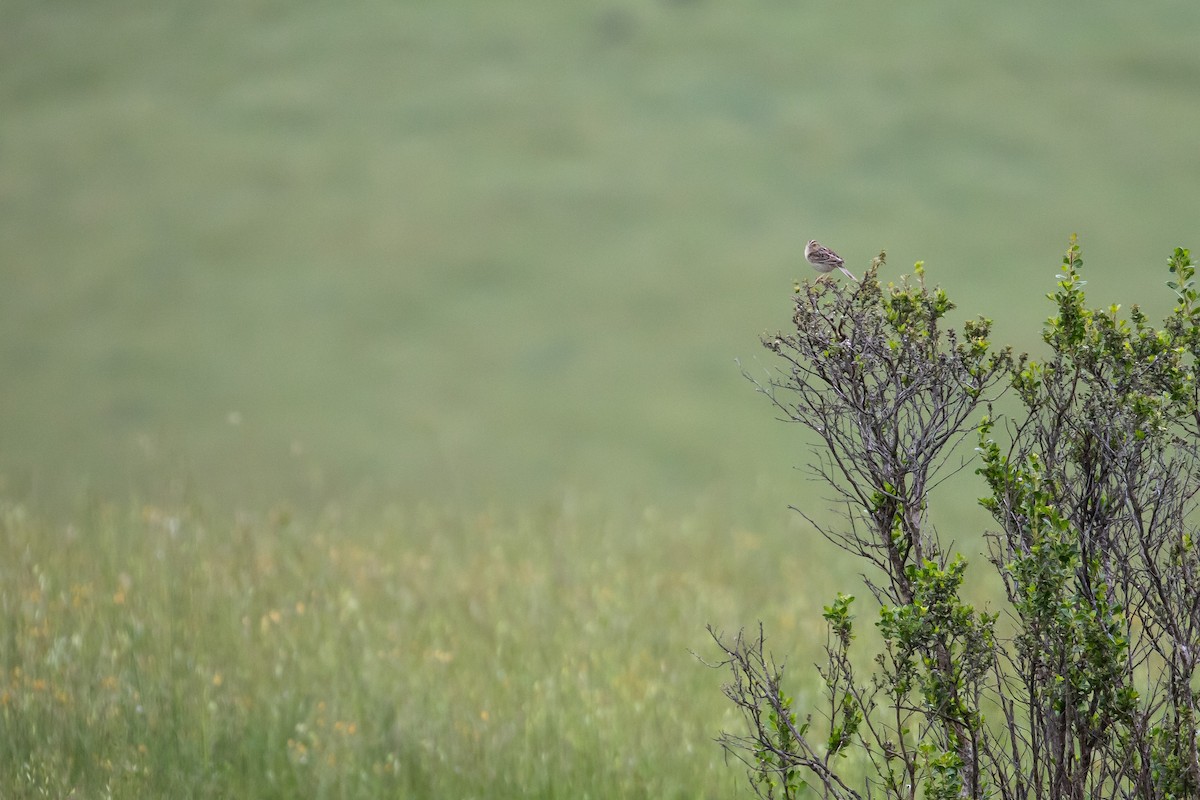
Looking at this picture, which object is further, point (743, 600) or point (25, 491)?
point (25, 491)

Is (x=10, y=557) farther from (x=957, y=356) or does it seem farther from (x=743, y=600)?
(x=957, y=356)

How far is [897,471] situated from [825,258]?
197 centimetres

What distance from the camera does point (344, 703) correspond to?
6246 millimetres

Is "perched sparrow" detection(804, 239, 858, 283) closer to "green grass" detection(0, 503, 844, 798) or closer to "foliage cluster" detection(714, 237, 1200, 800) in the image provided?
"foliage cluster" detection(714, 237, 1200, 800)

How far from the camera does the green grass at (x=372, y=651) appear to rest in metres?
5.62

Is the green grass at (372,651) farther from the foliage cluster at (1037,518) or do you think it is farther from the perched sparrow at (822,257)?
the perched sparrow at (822,257)

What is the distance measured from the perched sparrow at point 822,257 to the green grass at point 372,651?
7.91ft

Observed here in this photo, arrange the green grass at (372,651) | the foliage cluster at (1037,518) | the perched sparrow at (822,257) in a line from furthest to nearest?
1. the green grass at (372,651)
2. the perched sparrow at (822,257)
3. the foliage cluster at (1037,518)

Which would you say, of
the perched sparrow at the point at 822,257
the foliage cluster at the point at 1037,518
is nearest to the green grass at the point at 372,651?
the foliage cluster at the point at 1037,518

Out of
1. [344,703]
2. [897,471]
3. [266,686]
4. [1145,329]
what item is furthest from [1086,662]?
[266,686]

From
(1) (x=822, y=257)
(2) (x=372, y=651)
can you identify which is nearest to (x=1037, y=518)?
(1) (x=822, y=257)

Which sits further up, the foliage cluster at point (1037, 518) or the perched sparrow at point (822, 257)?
the perched sparrow at point (822, 257)

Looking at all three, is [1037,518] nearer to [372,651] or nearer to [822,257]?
[822,257]

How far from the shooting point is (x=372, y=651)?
7023 millimetres
